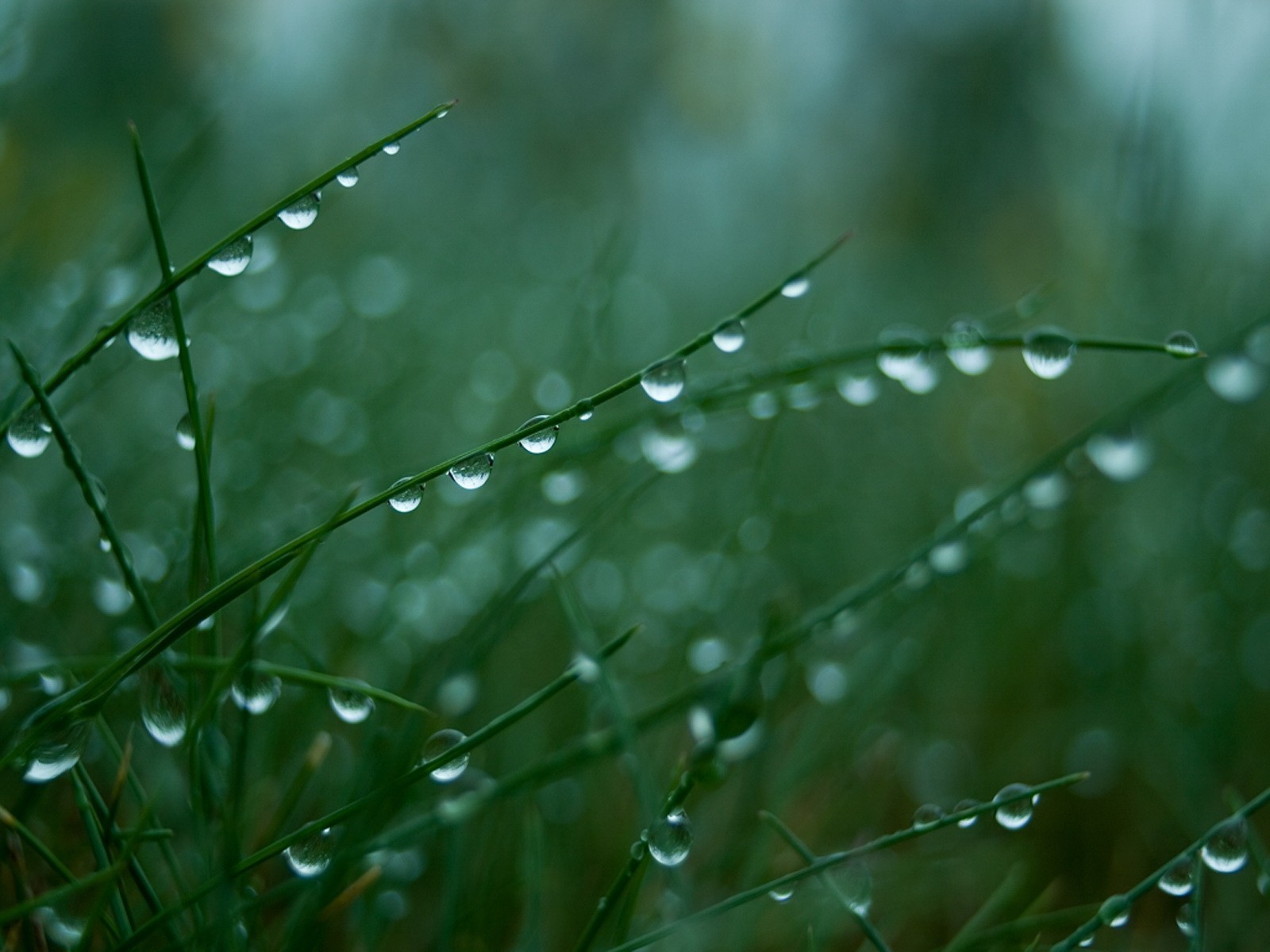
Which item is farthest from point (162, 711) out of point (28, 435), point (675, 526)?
point (675, 526)

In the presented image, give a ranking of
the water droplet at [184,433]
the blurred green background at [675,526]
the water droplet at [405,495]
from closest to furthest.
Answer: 1. the water droplet at [405,495]
2. the water droplet at [184,433]
3. the blurred green background at [675,526]

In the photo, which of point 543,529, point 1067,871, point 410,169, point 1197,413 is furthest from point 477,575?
point 410,169

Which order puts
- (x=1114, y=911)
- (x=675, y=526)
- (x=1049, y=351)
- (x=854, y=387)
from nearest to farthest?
(x=1114, y=911) < (x=1049, y=351) < (x=854, y=387) < (x=675, y=526)

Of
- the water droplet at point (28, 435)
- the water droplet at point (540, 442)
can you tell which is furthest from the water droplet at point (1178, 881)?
the water droplet at point (28, 435)

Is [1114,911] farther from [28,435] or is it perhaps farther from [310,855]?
[28,435]

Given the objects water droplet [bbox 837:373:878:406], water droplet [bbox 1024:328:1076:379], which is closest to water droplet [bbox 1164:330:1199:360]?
water droplet [bbox 1024:328:1076:379]

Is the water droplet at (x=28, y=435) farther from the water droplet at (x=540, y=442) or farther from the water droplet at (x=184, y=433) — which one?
the water droplet at (x=540, y=442)
